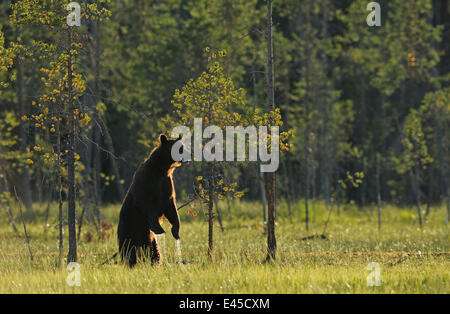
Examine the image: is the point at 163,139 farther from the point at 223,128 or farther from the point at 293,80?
the point at 293,80

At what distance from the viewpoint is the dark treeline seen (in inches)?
1097

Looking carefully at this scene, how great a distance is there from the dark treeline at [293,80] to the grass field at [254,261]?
3.37 m

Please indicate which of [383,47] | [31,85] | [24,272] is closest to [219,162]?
[24,272]

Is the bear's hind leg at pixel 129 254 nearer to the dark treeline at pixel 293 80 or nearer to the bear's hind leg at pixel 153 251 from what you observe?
the bear's hind leg at pixel 153 251

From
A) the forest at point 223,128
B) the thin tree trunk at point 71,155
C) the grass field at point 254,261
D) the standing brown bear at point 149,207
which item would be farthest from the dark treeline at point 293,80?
the standing brown bear at point 149,207

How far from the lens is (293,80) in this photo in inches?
1544

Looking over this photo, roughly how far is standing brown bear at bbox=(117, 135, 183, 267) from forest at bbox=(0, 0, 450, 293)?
649mm

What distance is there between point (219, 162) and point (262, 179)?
10.0 m

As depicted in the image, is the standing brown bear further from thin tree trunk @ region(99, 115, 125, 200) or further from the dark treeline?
the dark treeline

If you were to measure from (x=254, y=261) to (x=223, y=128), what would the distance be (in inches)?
122

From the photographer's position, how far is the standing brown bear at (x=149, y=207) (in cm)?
1207
